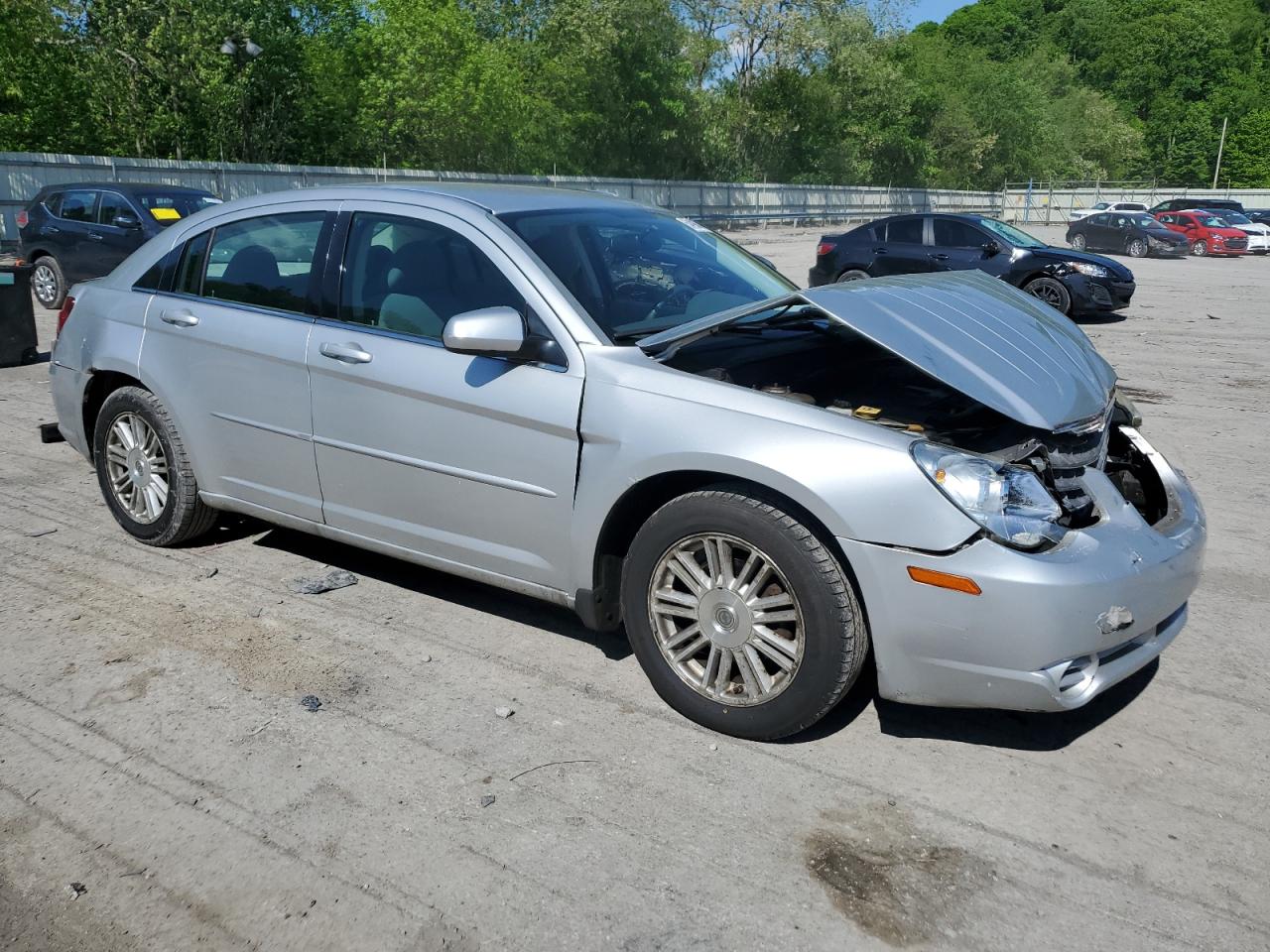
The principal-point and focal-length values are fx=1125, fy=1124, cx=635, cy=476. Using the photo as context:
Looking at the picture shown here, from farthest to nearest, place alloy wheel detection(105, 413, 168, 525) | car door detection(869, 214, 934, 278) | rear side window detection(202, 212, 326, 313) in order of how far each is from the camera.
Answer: car door detection(869, 214, 934, 278) < alloy wheel detection(105, 413, 168, 525) < rear side window detection(202, 212, 326, 313)

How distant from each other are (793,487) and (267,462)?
96.3 inches

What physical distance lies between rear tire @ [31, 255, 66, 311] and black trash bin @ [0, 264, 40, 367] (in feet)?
14.3

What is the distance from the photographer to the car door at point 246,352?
454 cm

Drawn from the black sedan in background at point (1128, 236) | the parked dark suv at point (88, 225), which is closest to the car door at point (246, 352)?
the parked dark suv at point (88, 225)

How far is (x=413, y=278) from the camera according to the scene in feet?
14.1

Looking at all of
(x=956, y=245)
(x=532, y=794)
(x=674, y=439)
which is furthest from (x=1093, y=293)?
(x=532, y=794)

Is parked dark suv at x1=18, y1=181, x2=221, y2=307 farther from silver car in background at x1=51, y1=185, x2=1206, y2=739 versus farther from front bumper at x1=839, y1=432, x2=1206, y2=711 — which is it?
front bumper at x1=839, y1=432, x2=1206, y2=711

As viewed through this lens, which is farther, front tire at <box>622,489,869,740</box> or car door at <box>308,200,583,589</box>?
car door at <box>308,200,583,589</box>

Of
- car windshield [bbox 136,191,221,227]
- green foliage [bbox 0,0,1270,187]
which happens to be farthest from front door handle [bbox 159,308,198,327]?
green foliage [bbox 0,0,1270,187]

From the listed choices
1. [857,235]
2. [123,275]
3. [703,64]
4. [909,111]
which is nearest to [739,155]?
[703,64]

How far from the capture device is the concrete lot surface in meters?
2.75

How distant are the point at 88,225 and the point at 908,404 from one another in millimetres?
13556

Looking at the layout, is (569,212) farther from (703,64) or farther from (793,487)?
(703,64)

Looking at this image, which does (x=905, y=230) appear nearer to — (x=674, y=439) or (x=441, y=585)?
(x=441, y=585)
